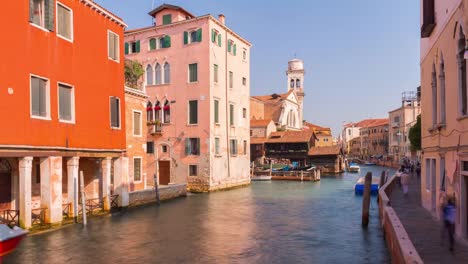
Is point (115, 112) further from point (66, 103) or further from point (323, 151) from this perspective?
point (323, 151)

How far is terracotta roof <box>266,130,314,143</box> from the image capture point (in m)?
57.7

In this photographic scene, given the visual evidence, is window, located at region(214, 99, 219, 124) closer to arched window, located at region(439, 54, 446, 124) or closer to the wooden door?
the wooden door

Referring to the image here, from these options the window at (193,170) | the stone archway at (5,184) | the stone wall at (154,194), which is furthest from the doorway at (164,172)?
the stone archway at (5,184)

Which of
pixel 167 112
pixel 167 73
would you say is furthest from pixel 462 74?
pixel 167 73

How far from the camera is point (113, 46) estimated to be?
19547mm

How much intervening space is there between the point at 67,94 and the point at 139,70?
1194cm

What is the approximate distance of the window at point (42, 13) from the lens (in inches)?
575

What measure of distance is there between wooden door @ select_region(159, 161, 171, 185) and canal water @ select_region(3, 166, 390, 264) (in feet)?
30.1

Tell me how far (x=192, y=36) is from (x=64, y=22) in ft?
53.0

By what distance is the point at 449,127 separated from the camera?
1180cm

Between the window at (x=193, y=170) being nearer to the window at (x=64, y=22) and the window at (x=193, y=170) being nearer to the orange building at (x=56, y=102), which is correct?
the orange building at (x=56, y=102)

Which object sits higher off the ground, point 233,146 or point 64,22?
point 64,22

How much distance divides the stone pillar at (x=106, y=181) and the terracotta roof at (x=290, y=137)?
40225 mm

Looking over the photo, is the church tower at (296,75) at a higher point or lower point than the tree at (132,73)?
higher
